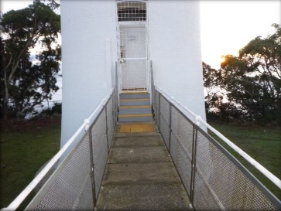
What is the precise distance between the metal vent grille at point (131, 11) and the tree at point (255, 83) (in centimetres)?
1097

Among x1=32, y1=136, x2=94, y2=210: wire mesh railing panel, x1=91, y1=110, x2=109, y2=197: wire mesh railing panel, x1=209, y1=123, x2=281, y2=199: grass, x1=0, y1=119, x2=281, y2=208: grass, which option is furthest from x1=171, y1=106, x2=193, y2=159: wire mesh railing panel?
x1=209, y1=123, x2=281, y2=199: grass

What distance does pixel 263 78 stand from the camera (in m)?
18.0

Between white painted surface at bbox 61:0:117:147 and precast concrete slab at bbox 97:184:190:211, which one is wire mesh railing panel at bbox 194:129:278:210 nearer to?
precast concrete slab at bbox 97:184:190:211

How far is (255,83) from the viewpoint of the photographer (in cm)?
1839

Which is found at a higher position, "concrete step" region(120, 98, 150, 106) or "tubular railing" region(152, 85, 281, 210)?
"concrete step" region(120, 98, 150, 106)

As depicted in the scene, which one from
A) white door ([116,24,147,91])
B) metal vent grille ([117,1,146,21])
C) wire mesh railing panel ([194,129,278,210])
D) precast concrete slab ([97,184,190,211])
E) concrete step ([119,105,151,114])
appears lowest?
precast concrete slab ([97,184,190,211])

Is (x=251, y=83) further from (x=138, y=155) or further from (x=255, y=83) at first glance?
(x=138, y=155)

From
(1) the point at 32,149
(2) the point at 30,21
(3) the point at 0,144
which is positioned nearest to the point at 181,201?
(1) the point at 32,149

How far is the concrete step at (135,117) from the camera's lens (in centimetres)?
882

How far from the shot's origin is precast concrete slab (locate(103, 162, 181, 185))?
4.40m

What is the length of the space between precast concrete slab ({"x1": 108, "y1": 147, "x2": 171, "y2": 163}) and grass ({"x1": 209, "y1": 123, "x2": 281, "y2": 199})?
18.5 feet

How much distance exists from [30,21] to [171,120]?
19127 mm

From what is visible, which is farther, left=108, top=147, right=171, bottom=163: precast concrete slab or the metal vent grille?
the metal vent grille

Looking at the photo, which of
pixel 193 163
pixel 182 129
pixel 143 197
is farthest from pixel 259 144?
pixel 143 197
